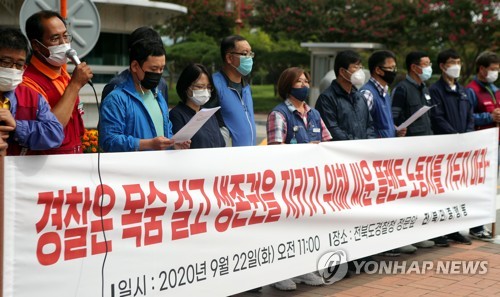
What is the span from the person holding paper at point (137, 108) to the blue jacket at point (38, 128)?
0.75m

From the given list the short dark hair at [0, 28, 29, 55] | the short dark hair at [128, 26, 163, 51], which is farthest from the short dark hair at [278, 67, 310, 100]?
the short dark hair at [0, 28, 29, 55]

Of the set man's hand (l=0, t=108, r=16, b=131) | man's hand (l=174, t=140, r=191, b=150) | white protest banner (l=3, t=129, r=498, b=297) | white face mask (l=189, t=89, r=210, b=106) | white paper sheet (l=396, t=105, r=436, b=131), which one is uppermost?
white face mask (l=189, t=89, r=210, b=106)

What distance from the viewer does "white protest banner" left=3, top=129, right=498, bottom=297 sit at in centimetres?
432

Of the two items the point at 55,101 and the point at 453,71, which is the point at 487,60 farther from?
the point at 55,101

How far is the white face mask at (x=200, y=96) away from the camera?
233 inches

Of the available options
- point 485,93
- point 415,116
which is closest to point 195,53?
point 485,93

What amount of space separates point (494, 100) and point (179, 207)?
505cm

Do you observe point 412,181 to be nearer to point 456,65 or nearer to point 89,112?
point 456,65

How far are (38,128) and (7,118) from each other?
22 centimetres

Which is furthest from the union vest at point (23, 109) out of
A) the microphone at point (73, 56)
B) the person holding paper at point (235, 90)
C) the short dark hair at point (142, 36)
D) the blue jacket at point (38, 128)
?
the person holding paper at point (235, 90)

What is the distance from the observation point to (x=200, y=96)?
593 cm

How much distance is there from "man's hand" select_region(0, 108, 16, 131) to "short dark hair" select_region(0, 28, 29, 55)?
379mm

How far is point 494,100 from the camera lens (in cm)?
900

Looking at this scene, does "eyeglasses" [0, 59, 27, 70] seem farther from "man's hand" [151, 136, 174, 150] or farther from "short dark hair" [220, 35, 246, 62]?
"short dark hair" [220, 35, 246, 62]
